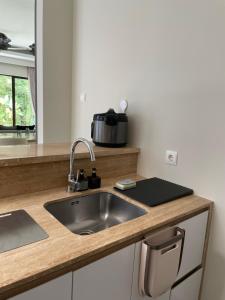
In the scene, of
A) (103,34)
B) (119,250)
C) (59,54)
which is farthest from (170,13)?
(119,250)

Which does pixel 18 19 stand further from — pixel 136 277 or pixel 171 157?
pixel 136 277

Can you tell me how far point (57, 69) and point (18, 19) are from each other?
1.99 metres

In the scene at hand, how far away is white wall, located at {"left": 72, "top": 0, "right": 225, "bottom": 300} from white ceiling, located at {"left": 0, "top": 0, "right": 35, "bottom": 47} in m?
1.65

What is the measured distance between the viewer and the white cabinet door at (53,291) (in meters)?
0.65

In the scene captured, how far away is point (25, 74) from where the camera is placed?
6.55 m

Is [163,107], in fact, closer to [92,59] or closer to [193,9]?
[193,9]

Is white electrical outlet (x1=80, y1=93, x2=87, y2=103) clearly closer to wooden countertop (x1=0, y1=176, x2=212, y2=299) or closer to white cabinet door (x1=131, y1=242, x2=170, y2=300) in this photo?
wooden countertop (x1=0, y1=176, x2=212, y2=299)

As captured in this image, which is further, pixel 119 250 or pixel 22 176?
pixel 22 176

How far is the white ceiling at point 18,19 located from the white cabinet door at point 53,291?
322 cm

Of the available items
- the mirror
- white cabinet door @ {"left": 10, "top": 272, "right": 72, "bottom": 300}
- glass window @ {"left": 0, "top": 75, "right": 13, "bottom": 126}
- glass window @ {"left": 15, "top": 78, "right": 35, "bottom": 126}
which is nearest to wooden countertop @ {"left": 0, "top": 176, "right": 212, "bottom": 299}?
white cabinet door @ {"left": 10, "top": 272, "right": 72, "bottom": 300}

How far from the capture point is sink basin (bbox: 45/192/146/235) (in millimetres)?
1166

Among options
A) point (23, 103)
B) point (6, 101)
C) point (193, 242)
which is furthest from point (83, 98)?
point (23, 103)

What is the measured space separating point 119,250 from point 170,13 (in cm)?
Result: 132

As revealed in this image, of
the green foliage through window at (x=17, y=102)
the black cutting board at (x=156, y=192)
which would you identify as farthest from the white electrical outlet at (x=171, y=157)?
the green foliage through window at (x=17, y=102)
